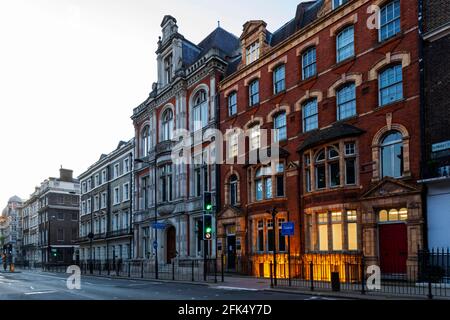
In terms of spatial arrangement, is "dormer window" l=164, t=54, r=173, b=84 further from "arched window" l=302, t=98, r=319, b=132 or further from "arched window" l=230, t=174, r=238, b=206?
"arched window" l=302, t=98, r=319, b=132

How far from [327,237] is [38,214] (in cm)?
8525

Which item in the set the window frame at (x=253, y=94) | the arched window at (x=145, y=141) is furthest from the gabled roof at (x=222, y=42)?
the arched window at (x=145, y=141)

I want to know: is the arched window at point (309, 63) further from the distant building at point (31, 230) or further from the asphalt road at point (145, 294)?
the distant building at point (31, 230)

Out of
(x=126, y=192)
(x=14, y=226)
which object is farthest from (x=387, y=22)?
(x=14, y=226)

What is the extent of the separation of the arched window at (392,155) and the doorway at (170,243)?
22541 mm

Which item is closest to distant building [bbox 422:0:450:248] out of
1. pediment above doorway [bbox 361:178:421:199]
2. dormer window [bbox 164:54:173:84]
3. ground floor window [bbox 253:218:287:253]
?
pediment above doorway [bbox 361:178:421:199]

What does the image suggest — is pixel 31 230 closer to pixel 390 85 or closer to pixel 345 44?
pixel 345 44

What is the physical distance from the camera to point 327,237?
79.3 feet

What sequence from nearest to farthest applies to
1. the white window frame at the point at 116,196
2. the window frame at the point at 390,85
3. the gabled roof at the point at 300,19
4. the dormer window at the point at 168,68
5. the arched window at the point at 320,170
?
the window frame at the point at 390,85 < the arched window at the point at 320,170 < the gabled roof at the point at 300,19 < the dormer window at the point at 168,68 < the white window frame at the point at 116,196

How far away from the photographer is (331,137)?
2361cm

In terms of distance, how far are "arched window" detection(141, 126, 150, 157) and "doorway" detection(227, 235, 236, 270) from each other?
54.6ft

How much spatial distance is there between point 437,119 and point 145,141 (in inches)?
1245

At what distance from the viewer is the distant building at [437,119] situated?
747 inches
